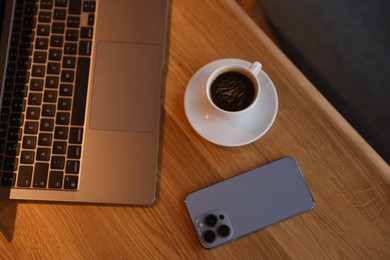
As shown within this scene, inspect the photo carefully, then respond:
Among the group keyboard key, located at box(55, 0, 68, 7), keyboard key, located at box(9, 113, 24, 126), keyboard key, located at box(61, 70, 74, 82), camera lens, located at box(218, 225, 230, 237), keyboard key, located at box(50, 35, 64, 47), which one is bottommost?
camera lens, located at box(218, 225, 230, 237)

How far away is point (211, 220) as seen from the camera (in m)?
0.61

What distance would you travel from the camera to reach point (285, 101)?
2.15 ft

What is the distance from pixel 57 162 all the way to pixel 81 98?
0.11m

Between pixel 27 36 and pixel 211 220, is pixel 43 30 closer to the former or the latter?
pixel 27 36

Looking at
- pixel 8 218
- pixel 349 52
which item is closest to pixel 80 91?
pixel 8 218

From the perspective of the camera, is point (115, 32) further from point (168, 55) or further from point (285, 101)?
point (285, 101)

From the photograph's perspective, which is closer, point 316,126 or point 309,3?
point 316,126

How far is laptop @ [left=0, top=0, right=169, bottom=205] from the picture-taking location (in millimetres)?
622

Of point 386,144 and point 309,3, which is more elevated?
point 309,3

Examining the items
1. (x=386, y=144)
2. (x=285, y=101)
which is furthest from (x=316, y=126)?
(x=386, y=144)

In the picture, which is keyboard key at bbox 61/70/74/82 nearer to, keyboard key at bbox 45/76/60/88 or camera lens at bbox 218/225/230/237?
keyboard key at bbox 45/76/60/88

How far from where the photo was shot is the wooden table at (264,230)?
615 mm

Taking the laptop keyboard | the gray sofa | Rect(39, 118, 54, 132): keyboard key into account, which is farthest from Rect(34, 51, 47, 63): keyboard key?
the gray sofa

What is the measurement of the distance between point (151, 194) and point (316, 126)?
0.29m
